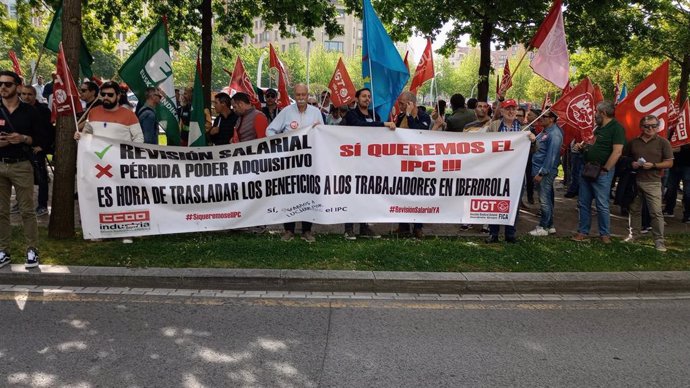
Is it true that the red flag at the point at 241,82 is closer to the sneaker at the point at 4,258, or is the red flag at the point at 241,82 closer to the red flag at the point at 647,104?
the sneaker at the point at 4,258

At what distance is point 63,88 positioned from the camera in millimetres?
5996

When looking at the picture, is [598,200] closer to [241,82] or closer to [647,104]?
[647,104]

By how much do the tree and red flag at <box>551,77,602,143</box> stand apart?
14.7 ft

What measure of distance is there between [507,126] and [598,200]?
5.14 ft

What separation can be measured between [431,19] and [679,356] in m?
11.3

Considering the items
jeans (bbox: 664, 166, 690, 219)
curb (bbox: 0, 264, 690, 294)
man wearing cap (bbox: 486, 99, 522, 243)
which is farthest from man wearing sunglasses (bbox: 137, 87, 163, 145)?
jeans (bbox: 664, 166, 690, 219)

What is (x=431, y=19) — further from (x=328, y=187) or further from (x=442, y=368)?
(x=442, y=368)

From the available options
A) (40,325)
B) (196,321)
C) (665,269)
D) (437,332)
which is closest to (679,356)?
(437,332)

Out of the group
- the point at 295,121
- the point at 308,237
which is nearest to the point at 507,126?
the point at 295,121

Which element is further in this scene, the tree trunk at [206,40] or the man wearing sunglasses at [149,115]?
the tree trunk at [206,40]

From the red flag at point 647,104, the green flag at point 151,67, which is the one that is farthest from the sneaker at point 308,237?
the red flag at point 647,104

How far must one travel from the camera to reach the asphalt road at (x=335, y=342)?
11.6ft

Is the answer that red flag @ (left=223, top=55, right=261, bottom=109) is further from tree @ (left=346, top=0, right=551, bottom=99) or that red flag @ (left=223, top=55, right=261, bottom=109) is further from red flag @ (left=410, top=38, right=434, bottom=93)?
tree @ (left=346, top=0, right=551, bottom=99)

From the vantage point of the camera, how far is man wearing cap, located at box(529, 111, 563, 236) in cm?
736
